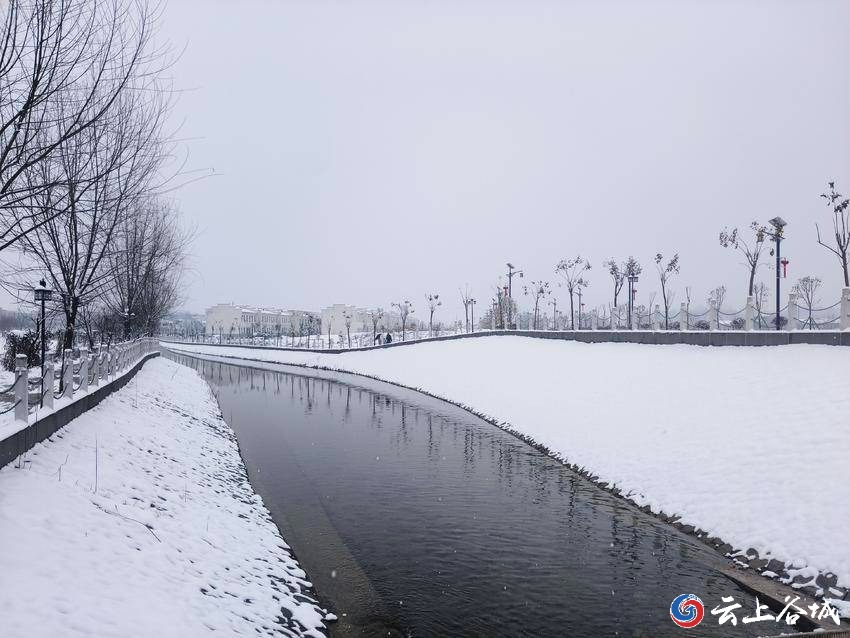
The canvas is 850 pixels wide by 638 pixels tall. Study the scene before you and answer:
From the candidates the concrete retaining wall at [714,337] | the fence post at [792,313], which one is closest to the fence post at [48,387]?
the concrete retaining wall at [714,337]

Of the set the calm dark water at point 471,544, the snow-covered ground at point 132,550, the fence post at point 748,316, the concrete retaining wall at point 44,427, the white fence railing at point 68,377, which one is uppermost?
the fence post at point 748,316

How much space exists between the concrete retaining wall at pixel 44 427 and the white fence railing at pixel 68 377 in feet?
0.66

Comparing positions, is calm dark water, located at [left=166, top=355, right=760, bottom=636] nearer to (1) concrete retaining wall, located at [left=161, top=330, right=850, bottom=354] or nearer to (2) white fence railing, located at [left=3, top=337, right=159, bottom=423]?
(2) white fence railing, located at [left=3, top=337, right=159, bottom=423]

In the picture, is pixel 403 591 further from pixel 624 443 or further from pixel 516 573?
pixel 624 443

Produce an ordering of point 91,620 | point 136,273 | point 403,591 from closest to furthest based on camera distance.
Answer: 1. point 91,620
2. point 403,591
3. point 136,273

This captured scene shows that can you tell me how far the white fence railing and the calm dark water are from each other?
4848 millimetres

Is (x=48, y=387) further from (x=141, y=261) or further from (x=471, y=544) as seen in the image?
(x=141, y=261)

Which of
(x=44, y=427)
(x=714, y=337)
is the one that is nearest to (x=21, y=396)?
(x=44, y=427)

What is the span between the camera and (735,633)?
709 centimetres

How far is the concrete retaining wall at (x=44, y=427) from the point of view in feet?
25.1

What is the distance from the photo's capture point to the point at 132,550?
664 cm

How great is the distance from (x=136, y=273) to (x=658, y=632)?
1112 inches

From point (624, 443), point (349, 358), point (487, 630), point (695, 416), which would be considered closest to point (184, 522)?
point (487, 630)

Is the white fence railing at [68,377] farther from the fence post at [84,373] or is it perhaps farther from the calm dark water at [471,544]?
the calm dark water at [471,544]
